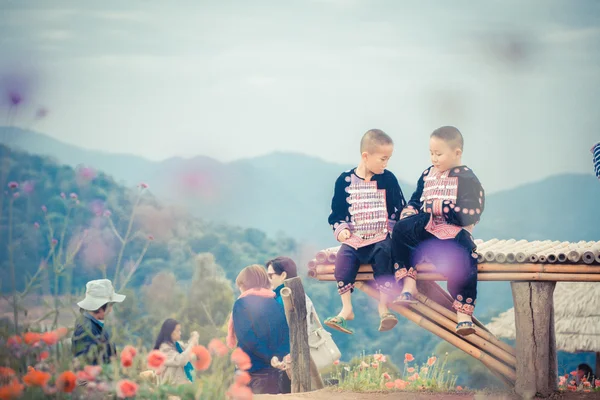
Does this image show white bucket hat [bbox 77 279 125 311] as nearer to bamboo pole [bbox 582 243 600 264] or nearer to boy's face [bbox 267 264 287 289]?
boy's face [bbox 267 264 287 289]

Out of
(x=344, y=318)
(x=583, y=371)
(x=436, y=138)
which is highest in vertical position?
(x=436, y=138)

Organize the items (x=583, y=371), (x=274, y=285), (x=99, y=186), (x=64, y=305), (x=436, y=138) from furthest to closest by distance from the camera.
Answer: (x=99, y=186), (x=583, y=371), (x=274, y=285), (x=436, y=138), (x=64, y=305)

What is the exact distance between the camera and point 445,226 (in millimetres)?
5383

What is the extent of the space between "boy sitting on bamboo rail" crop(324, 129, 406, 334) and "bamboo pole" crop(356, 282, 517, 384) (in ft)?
1.01

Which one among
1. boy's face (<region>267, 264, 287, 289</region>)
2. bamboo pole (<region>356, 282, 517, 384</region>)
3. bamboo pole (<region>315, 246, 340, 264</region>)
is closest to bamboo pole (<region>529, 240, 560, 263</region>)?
bamboo pole (<region>356, 282, 517, 384</region>)

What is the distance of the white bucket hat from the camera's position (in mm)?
4898

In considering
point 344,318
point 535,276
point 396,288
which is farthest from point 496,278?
point 344,318

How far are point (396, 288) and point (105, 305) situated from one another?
6.70 ft

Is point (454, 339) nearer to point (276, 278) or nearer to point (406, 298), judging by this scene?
point (406, 298)

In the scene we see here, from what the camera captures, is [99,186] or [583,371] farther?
[99,186]

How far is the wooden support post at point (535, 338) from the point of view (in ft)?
19.1

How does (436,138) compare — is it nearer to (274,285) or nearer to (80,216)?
(274,285)

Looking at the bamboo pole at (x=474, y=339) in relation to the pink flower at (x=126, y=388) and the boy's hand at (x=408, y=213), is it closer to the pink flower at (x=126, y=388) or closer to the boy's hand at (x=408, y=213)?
the boy's hand at (x=408, y=213)

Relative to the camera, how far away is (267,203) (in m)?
18.6
